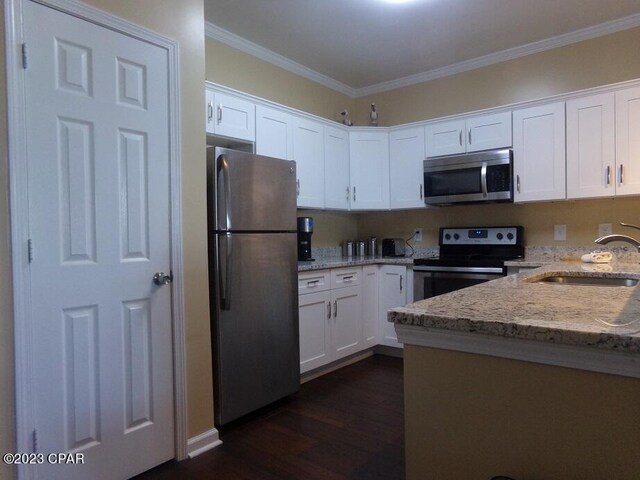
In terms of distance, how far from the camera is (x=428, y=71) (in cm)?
401

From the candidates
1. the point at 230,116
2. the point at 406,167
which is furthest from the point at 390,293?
the point at 230,116

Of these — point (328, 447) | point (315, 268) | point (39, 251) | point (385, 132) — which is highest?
point (385, 132)

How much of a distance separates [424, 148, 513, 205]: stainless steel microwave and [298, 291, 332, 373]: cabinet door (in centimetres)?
132

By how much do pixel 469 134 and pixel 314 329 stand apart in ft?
6.73

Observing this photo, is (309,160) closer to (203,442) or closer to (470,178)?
(470,178)

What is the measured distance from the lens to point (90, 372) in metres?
1.80

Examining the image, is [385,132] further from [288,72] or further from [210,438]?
[210,438]

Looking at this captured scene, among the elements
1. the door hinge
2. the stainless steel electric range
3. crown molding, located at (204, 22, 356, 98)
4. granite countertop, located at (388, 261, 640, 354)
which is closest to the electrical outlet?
the stainless steel electric range

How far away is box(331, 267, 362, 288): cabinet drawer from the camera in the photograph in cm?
336

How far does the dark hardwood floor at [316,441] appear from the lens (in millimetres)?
1999

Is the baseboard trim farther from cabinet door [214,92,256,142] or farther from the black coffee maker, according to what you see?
cabinet door [214,92,256,142]

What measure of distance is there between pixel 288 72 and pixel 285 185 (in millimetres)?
1565

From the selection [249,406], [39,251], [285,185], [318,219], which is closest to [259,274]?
[285,185]

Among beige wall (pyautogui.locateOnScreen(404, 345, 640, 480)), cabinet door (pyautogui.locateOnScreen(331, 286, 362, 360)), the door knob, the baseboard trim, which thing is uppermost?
the door knob
